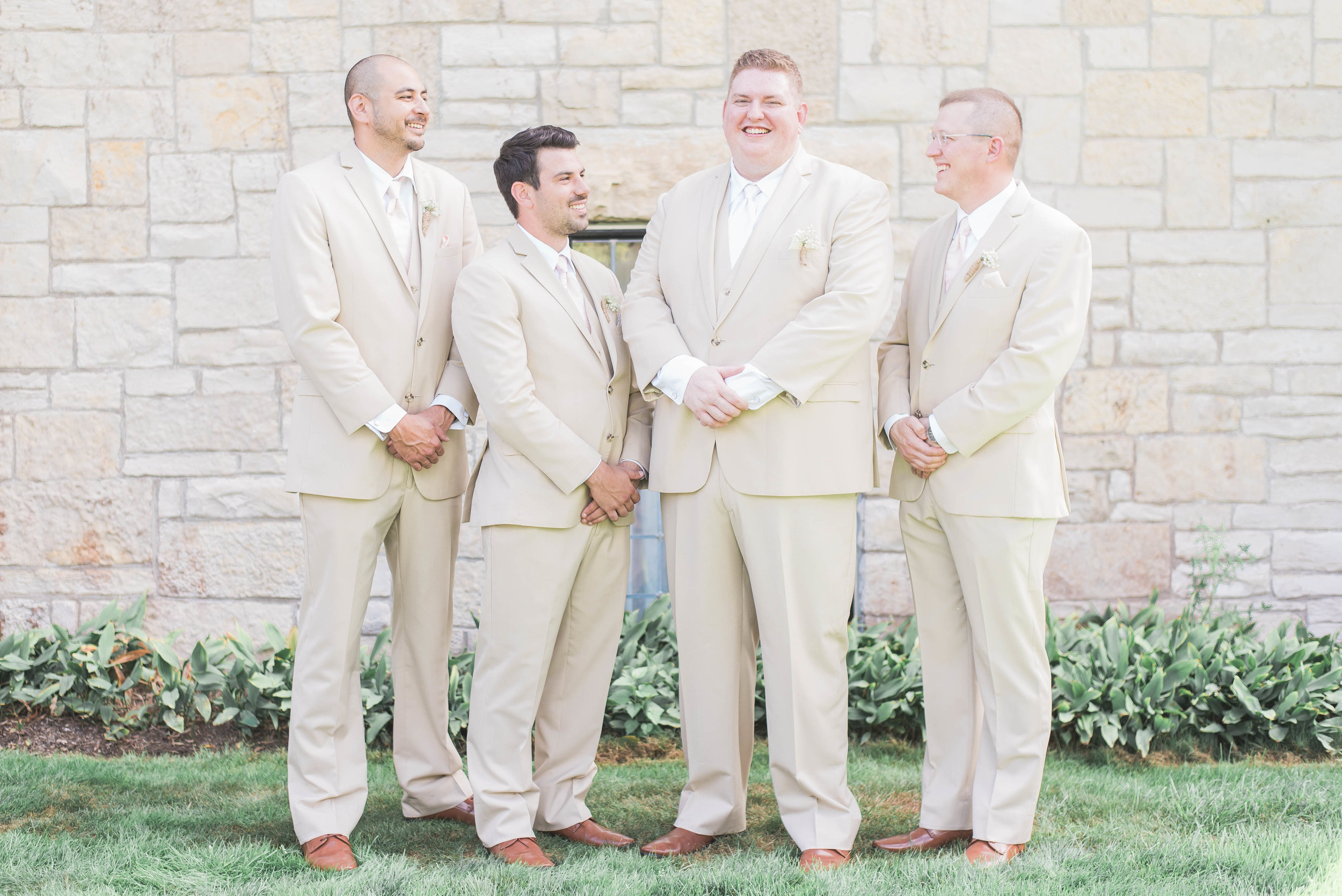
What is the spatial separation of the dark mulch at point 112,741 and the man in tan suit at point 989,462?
272 centimetres

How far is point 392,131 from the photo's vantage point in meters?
3.38

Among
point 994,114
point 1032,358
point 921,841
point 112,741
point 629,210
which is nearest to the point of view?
point 1032,358

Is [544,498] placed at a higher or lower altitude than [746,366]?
lower

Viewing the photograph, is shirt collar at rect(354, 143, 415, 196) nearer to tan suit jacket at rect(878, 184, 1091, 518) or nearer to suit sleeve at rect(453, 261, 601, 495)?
suit sleeve at rect(453, 261, 601, 495)

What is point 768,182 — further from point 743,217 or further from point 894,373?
point 894,373

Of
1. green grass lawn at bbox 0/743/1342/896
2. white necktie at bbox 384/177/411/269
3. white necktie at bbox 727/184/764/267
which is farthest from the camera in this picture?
white necktie at bbox 384/177/411/269

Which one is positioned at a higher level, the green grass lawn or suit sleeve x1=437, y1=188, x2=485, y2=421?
suit sleeve x1=437, y1=188, x2=485, y2=421

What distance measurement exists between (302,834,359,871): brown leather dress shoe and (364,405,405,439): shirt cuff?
3.89 ft

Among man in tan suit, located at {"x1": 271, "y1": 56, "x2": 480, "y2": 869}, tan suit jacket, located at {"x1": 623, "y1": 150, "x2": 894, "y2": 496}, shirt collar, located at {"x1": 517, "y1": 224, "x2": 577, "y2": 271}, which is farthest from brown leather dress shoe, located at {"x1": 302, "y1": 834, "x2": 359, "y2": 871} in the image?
shirt collar, located at {"x1": 517, "y1": 224, "x2": 577, "y2": 271}

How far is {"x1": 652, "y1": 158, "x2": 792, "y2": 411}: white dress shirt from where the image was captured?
3143 mm

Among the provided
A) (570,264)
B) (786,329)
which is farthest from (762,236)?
(570,264)

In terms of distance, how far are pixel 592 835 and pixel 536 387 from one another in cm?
140

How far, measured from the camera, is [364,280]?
3.32 meters

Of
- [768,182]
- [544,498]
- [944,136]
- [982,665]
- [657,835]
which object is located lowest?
[657,835]
